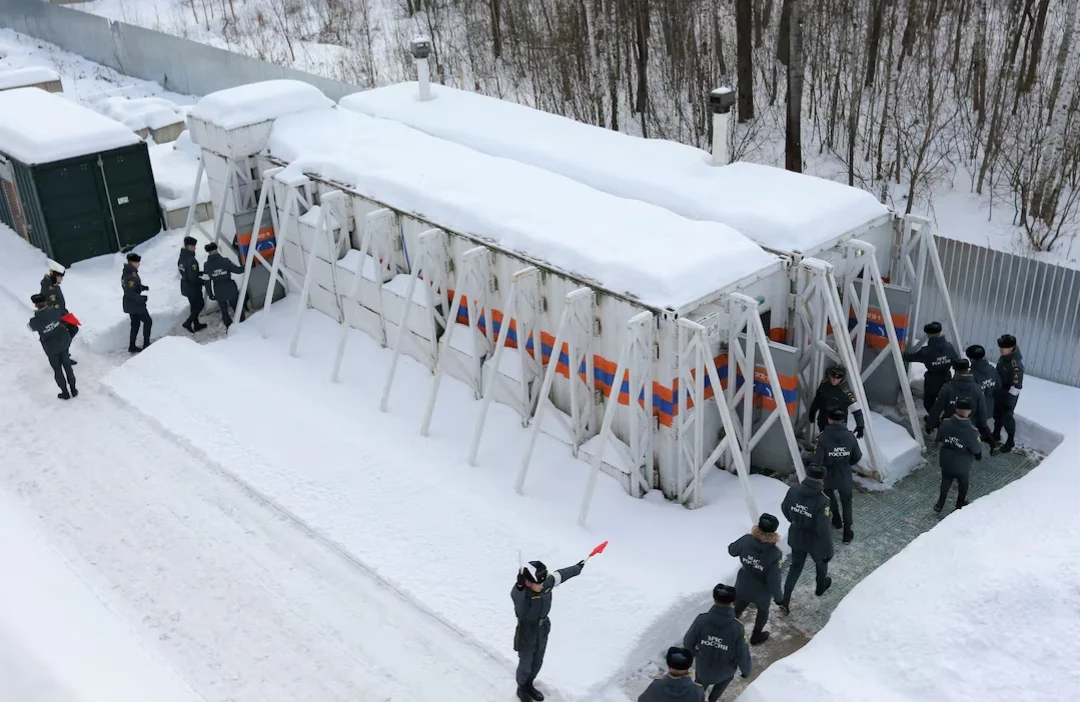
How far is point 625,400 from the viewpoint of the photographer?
1016 centimetres

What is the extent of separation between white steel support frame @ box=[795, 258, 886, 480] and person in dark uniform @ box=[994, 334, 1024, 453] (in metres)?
1.33

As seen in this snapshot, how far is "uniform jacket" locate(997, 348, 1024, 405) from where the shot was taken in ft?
34.1

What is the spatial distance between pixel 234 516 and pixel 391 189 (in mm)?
4277

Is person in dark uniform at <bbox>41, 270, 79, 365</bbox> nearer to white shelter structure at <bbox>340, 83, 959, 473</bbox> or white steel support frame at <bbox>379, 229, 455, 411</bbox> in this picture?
white steel support frame at <bbox>379, 229, 455, 411</bbox>

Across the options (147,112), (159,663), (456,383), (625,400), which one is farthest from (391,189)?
(147,112)

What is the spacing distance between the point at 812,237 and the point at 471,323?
377 cm

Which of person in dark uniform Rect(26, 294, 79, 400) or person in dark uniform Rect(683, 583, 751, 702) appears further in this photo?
person in dark uniform Rect(26, 294, 79, 400)

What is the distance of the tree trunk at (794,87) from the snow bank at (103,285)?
9606mm

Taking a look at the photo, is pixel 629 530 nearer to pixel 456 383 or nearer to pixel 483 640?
pixel 483 640

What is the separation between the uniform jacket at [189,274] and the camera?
13.8 m

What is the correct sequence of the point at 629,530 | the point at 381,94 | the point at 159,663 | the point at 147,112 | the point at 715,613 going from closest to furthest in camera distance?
the point at 715,613 → the point at 159,663 → the point at 629,530 → the point at 381,94 → the point at 147,112

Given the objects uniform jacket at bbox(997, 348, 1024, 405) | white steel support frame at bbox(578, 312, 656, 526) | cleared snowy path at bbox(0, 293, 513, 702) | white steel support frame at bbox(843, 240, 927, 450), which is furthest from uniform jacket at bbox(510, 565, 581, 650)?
uniform jacket at bbox(997, 348, 1024, 405)

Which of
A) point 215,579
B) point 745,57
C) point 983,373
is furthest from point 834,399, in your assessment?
point 745,57

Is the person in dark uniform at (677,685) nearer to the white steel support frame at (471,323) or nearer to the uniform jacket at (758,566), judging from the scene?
the uniform jacket at (758,566)
